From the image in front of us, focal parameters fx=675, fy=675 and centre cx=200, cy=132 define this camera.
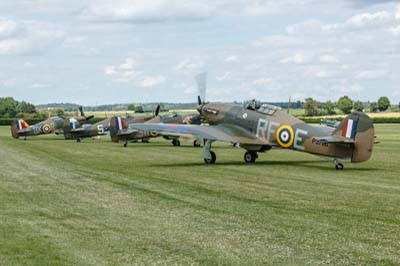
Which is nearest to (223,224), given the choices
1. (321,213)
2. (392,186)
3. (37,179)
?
(321,213)

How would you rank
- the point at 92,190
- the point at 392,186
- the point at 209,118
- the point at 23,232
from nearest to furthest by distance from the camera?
the point at 23,232, the point at 92,190, the point at 392,186, the point at 209,118

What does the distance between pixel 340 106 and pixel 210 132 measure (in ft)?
358

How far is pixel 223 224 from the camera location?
10445mm

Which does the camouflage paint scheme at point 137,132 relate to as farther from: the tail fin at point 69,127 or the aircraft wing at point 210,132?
the aircraft wing at point 210,132

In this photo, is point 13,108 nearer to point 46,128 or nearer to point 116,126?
point 46,128

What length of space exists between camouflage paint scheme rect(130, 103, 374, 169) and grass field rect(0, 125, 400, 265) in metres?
0.84

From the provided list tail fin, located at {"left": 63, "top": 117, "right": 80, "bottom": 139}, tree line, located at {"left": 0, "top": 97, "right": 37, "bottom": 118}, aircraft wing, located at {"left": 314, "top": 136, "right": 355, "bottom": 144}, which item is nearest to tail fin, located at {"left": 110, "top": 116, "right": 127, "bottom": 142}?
tail fin, located at {"left": 63, "top": 117, "right": 80, "bottom": 139}

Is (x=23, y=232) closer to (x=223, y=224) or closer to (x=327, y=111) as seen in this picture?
(x=223, y=224)

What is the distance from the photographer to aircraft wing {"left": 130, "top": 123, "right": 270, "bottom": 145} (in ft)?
77.8

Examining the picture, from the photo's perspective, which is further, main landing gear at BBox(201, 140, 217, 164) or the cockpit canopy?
main landing gear at BBox(201, 140, 217, 164)

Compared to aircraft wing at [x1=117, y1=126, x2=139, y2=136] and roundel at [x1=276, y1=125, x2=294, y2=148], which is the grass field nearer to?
roundel at [x1=276, y1=125, x2=294, y2=148]

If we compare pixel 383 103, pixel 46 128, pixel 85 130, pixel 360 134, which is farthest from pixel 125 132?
pixel 383 103

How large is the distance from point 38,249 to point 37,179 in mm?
9480

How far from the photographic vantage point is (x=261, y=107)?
24141mm
